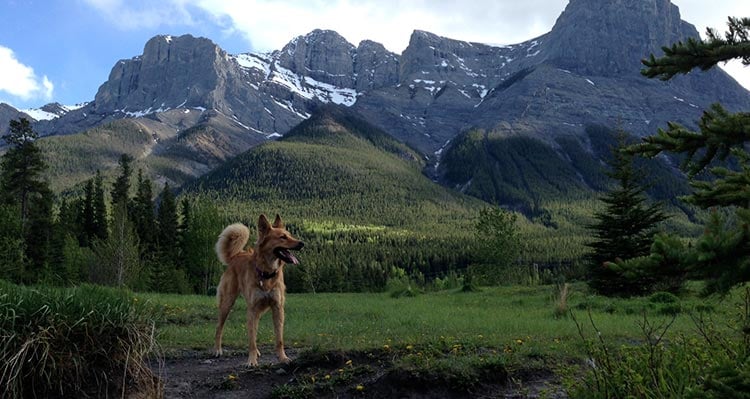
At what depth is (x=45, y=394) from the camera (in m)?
5.34

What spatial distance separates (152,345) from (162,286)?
46.9 m

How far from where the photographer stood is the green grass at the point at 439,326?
9500 mm

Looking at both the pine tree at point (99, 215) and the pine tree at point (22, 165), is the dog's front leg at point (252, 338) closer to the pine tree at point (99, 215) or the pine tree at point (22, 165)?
the pine tree at point (22, 165)

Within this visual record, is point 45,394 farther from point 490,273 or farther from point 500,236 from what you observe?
point 490,273

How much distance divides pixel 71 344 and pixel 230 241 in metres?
5.56

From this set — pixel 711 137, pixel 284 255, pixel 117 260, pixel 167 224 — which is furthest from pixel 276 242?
pixel 167 224

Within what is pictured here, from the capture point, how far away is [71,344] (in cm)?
555

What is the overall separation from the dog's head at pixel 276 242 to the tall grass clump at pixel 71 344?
342 cm

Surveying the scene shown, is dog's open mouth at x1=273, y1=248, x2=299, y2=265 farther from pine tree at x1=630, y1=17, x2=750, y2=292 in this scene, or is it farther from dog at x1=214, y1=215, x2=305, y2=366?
pine tree at x1=630, y1=17, x2=750, y2=292

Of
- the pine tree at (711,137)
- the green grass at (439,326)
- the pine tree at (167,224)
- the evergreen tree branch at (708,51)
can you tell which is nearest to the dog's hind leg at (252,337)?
the green grass at (439,326)

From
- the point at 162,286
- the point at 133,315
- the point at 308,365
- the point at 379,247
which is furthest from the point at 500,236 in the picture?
the point at 379,247

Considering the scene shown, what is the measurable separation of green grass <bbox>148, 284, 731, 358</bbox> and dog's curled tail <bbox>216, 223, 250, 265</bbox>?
73.4 inches

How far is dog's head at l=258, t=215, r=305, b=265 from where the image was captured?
9492 millimetres

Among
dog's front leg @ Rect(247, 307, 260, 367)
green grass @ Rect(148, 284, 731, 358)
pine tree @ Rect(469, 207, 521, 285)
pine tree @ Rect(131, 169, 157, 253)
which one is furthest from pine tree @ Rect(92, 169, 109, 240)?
dog's front leg @ Rect(247, 307, 260, 367)
